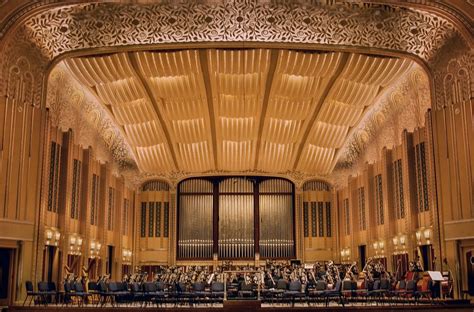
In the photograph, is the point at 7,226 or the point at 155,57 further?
the point at 155,57

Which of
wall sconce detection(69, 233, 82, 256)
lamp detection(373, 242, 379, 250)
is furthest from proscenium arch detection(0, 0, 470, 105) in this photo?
lamp detection(373, 242, 379, 250)

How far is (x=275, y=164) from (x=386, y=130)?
8.13 m

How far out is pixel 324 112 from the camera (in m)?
23.8

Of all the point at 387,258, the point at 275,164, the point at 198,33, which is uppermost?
the point at 198,33

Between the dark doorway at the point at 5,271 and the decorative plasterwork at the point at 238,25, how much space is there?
5.94m

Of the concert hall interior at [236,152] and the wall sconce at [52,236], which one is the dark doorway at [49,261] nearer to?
the concert hall interior at [236,152]

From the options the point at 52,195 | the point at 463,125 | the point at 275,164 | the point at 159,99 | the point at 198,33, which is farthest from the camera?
the point at 275,164

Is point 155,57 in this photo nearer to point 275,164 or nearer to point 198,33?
point 198,33

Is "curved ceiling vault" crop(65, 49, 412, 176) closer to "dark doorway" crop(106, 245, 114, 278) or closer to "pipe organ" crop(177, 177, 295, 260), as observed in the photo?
"pipe organ" crop(177, 177, 295, 260)

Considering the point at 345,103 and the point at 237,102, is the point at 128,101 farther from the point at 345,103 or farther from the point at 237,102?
the point at 345,103

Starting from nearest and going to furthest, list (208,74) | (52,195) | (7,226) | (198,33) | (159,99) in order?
(7,226), (198,33), (52,195), (208,74), (159,99)

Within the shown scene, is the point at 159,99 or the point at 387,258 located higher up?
the point at 159,99

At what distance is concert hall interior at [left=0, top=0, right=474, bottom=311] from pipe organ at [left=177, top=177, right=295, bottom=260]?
0.26ft

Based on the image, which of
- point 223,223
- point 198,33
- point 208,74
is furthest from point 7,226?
point 223,223
